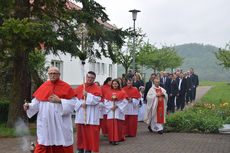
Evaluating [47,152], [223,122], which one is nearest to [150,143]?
[223,122]

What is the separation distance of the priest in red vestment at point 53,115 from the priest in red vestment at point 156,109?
5.90 m

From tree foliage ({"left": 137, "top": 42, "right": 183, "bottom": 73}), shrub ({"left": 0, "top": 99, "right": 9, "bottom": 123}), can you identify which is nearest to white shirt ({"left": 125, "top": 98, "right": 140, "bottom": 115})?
shrub ({"left": 0, "top": 99, "right": 9, "bottom": 123})

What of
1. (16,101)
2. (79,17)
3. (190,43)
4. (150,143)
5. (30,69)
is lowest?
(150,143)

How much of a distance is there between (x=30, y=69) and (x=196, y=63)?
13212 centimetres

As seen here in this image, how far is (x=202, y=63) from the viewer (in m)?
138

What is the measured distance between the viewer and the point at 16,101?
12008 mm

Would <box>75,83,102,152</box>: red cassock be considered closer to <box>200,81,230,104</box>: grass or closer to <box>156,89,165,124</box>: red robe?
<box>156,89,165,124</box>: red robe

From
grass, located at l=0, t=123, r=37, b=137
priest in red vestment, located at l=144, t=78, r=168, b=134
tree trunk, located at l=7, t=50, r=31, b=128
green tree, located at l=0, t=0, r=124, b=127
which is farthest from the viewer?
tree trunk, located at l=7, t=50, r=31, b=128

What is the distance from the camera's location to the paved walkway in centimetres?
871

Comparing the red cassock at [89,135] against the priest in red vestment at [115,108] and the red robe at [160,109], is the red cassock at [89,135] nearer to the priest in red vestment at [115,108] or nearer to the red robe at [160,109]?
the priest in red vestment at [115,108]

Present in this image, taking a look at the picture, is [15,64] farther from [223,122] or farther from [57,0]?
Result: [223,122]

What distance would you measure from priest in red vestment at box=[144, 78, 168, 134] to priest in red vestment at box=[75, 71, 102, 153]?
403 cm

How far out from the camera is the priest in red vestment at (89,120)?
7.95 m

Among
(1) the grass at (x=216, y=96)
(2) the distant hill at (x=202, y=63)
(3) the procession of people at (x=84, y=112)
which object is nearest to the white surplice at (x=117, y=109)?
(3) the procession of people at (x=84, y=112)
